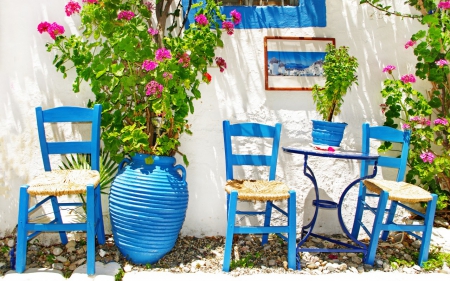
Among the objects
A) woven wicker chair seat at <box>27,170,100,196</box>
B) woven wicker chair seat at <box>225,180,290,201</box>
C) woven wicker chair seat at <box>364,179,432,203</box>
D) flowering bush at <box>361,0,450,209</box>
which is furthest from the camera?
flowering bush at <box>361,0,450,209</box>

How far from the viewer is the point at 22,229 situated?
115 inches

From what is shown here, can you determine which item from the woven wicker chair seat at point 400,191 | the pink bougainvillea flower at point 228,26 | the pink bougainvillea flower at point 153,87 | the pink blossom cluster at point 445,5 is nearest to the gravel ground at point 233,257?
the woven wicker chair seat at point 400,191

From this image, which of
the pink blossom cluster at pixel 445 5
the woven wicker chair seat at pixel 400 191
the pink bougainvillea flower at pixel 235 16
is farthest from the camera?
the pink blossom cluster at pixel 445 5

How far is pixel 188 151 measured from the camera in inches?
149

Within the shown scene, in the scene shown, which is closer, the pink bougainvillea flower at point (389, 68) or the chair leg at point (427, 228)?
the chair leg at point (427, 228)

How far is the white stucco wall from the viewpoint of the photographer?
3.61m

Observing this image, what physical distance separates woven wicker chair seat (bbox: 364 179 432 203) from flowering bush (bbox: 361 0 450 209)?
511 millimetres

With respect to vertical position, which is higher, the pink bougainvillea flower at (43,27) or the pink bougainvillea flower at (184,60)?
the pink bougainvillea flower at (43,27)

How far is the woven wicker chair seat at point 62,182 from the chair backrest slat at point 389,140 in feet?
7.17

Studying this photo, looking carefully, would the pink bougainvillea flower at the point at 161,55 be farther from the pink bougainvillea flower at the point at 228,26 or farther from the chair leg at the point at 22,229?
the chair leg at the point at 22,229

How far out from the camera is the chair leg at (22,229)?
2.91m

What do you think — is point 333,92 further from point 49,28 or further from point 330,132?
point 49,28

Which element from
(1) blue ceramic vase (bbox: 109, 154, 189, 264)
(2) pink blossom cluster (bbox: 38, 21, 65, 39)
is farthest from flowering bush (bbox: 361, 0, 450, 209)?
(2) pink blossom cluster (bbox: 38, 21, 65, 39)

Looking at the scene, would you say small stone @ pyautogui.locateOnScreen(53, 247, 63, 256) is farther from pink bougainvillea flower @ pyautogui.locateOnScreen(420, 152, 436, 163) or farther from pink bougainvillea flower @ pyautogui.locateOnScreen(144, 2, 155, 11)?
pink bougainvillea flower @ pyautogui.locateOnScreen(420, 152, 436, 163)
